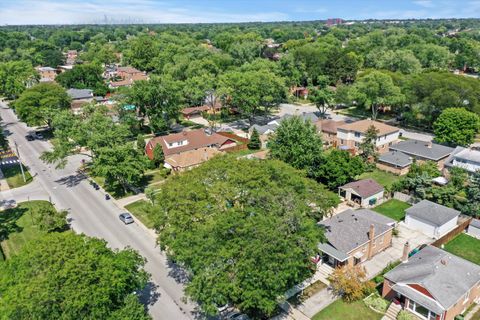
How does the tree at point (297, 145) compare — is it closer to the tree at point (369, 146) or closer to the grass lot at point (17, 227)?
the tree at point (369, 146)

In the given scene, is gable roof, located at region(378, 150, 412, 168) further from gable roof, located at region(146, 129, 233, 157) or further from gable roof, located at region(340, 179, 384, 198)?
gable roof, located at region(146, 129, 233, 157)

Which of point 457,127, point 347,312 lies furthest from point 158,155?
point 457,127

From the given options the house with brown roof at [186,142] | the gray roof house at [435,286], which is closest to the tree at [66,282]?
the gray roof house at [435,286]

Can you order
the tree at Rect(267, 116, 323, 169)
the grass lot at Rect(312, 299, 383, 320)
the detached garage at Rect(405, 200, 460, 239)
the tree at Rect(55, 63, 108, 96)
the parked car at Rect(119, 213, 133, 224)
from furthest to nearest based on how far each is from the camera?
1. the tree at Rect(55, 63, 108, 96)
2. the tree at Rect(267, 116, 323, 169)
3. the parked car at Rect(119, 213, 133, 224)
4. the detached garage at Rect(405, 200, 460, 239)
5. the grass lot at Rect(312, 299, 383, 320)

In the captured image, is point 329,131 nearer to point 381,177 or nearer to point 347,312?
point 381,177

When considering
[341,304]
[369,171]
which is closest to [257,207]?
[341,304]

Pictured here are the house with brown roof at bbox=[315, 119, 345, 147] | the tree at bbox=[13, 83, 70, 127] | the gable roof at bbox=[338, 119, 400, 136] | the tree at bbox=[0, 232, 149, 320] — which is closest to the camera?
the tree at bbox=[0, 232, 149, 320]

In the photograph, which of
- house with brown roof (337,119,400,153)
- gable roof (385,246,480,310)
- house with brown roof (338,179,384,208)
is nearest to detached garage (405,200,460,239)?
house with brown roof (338,179,384,208)
